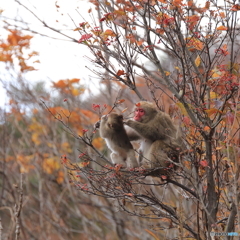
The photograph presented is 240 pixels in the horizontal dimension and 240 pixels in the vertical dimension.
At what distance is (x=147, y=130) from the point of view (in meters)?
4.82

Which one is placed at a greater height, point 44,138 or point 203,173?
point 44,138

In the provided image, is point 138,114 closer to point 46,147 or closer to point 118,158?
point 118,158

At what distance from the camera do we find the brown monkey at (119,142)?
481cm

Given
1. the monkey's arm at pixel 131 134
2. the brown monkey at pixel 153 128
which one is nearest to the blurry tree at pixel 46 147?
the monkey's arm at pixel 131 134

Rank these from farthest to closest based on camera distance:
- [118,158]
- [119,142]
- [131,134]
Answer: [131,134] → [118,158] → [119,142]

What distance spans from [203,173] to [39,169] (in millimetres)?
5506

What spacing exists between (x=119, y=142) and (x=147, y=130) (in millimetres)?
461

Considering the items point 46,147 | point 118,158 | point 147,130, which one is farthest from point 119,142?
point 46,147

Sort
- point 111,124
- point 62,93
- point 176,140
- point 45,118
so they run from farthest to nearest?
point 45,118 → point 62,93 → point 111,124 → point 176,140

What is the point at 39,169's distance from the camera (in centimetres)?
862

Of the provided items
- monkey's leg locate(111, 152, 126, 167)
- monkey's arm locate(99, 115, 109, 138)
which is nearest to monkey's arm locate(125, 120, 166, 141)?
monkey's arm locate(99, 115, 109, 138)

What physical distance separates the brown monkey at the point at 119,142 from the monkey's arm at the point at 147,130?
177 mm

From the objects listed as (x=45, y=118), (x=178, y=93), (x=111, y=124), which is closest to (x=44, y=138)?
(x=45, y=118)

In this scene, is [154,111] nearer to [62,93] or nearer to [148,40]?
[148,40]
